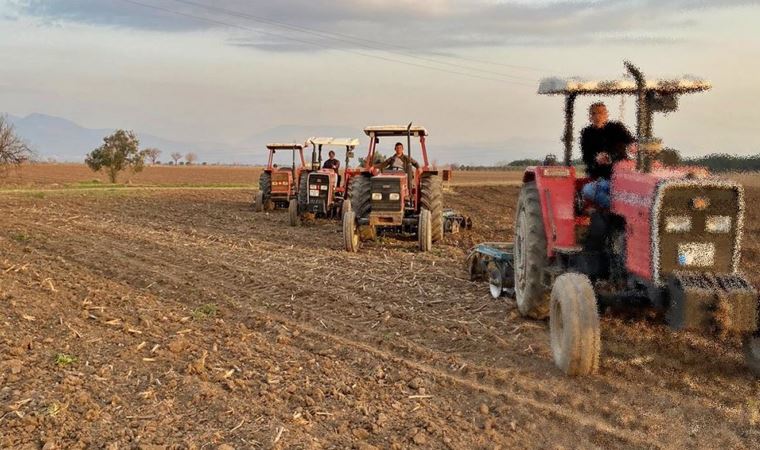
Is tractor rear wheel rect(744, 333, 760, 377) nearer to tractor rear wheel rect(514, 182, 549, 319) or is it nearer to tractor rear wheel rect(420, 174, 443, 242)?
tractor rear wheel rect(514, 182, 549, 319)

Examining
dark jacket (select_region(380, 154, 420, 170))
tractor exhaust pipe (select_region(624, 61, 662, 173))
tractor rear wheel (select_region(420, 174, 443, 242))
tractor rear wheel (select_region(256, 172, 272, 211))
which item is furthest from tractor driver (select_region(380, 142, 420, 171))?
tractor rear wheel (select_region(256, 172, 272, 211))

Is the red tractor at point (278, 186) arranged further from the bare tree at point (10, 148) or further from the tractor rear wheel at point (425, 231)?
the bare tree at point (10, 148)

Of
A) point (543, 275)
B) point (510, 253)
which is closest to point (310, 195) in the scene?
point (510, 253)

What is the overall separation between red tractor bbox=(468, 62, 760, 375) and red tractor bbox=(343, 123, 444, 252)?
6098 millimetres

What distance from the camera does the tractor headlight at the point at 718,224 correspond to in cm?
495

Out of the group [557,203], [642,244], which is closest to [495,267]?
[557,203]

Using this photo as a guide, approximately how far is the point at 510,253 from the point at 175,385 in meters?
4.38

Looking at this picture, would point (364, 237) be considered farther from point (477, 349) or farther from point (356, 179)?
point (477, 349)

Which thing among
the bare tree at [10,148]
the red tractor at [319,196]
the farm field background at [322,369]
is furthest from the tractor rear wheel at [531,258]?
the bare tree at [10,148]

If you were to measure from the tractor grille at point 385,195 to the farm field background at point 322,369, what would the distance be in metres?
2.94

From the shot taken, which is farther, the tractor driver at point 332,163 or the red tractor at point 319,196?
the tractor driver at point 332,163

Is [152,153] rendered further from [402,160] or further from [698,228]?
[698,228]

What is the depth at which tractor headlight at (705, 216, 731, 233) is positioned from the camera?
4.95 metres

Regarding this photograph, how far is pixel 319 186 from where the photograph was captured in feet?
59.0
